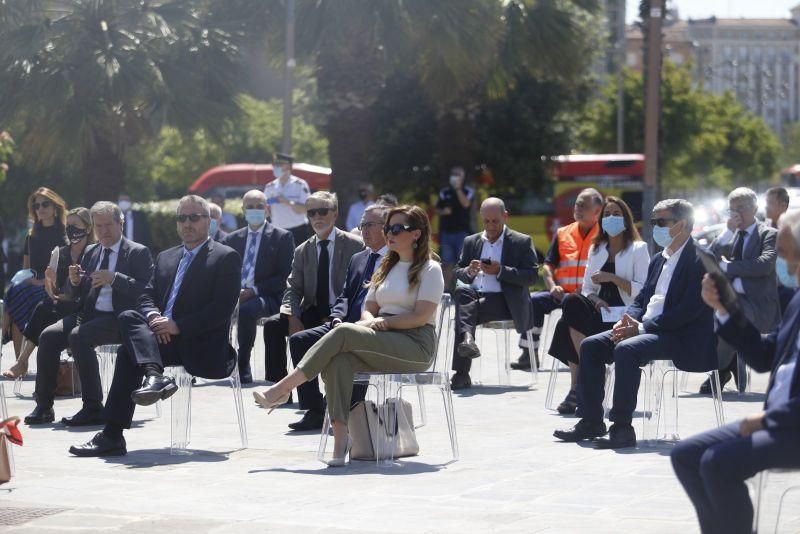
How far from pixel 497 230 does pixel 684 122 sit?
55091 millimetres

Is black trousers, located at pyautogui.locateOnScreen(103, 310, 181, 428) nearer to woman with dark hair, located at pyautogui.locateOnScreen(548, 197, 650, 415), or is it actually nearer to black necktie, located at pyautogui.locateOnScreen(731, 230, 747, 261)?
woman with dark hair, located at pyautogui.locateOnScreen(548, 197, 650, 415)

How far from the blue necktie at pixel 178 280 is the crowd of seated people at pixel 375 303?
2 centimetres

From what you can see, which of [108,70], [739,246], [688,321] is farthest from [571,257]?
[108,70]

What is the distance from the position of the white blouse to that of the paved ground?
922 millimetres

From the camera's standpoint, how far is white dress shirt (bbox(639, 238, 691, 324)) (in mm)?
9250

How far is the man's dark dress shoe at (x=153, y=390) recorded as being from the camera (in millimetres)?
8930

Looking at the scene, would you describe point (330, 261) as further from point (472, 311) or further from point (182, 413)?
point (182, 413)

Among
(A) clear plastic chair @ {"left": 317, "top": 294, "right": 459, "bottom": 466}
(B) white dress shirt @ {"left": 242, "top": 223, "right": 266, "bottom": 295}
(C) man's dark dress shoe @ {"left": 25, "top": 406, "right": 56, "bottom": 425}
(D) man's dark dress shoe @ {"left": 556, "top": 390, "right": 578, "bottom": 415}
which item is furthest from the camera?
(B) white dress shirt @ {"left": 242, "top": 223, "right": 266, "bottom": 295}

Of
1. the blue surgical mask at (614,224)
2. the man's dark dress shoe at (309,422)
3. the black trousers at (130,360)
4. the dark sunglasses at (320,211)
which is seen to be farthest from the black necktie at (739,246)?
the black trousers at (130,360)

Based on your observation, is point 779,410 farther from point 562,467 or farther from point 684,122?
point 684,122

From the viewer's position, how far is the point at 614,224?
10797mm

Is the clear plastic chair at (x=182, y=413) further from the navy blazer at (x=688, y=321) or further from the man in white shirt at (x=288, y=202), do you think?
the man in white shirt at (x=288, y=202)

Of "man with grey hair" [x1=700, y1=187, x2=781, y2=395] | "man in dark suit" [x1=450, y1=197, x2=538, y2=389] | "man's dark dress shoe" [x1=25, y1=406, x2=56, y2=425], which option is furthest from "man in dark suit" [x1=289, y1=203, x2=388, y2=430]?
"man with grey hair" [x1=700, y1=187, x2=781, y2=395]

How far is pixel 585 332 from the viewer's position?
11.0 metres
